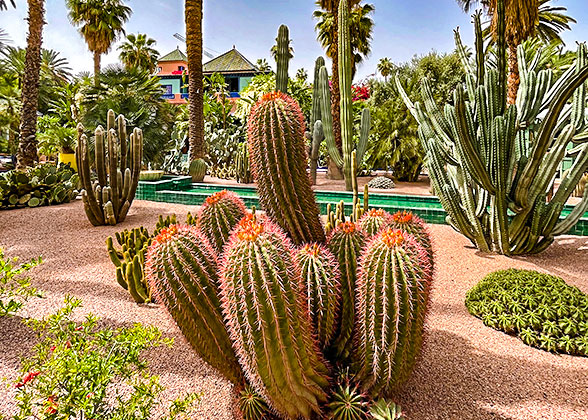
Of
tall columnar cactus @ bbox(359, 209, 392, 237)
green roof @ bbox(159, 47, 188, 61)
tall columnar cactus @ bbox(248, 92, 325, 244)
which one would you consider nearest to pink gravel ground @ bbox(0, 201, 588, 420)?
tall columnar cactus @ bbox(359, 209, 392, 237)

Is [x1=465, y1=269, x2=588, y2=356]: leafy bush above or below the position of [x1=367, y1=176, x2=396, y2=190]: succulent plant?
below

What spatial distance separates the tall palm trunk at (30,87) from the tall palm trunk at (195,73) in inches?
132

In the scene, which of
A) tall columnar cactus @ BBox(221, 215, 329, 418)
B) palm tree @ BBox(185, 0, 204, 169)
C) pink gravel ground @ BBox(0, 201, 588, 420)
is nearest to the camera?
tall columnar cactus @ BBox(221, 215, 329, 418)

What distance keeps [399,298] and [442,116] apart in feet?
11.6

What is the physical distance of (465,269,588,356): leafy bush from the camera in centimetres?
250

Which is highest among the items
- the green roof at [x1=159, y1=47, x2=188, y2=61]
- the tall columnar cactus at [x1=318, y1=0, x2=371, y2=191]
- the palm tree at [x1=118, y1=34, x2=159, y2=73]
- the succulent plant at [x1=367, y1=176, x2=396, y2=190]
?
the green roof at [x1=159, y1=47, x2=188, y2=61]

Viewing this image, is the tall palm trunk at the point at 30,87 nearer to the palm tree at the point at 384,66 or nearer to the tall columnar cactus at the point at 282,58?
the tall columnar cactus at the point at 282,58

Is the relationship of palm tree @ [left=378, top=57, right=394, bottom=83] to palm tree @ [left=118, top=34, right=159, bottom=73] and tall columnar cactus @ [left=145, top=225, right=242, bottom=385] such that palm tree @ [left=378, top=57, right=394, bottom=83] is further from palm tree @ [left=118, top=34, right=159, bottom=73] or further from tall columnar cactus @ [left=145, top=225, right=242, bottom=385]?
tall columnar cactus @ [left=145, top=225, right=242, bottom=385]

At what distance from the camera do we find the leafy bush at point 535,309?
250 centimetres

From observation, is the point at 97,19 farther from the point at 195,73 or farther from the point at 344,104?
the point at 344,104

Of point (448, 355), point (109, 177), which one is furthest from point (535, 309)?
point (109, 177)

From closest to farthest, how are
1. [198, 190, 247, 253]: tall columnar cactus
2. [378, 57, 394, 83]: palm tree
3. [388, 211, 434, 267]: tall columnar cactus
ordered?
[388, 211, 434, 267]: tall columnar cactus, [198, 190, 247, 253]: tall columnar cactus, [378, 57, 394, 83]: palm tree

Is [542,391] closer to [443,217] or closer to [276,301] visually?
[276,301]

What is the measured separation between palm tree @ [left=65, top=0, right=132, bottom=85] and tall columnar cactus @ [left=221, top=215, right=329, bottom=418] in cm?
2204
